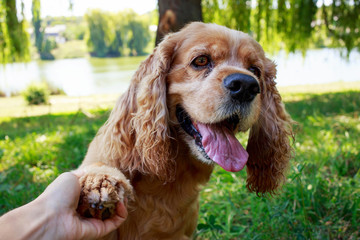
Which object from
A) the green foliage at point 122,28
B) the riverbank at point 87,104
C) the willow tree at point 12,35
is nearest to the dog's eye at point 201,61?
the riverbank at point 87,104

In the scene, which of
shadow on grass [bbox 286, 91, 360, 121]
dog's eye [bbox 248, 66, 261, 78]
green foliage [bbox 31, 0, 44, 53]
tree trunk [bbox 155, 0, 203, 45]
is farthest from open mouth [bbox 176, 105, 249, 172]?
green foliage [bbox 31, 0, 44, 53]

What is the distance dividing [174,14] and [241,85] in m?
3.91

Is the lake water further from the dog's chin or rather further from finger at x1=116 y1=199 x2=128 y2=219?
finger at x1=116 y1=199 x2=128 y2=219

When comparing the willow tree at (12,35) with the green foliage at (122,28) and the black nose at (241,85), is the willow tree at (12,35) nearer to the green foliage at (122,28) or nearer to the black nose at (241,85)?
the black nose at (241,85)

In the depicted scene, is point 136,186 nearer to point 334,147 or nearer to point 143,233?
point 143,233

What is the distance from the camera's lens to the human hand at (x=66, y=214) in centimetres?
167

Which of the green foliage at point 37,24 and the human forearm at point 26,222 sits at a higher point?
the green foliage at point 37,24

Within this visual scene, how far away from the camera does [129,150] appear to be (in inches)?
97.5

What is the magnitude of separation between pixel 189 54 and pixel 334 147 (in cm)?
275

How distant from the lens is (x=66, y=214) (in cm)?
172

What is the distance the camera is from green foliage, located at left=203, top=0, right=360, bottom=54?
328 inches


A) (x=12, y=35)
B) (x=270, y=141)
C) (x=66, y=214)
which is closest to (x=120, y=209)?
(x=66, y=214)

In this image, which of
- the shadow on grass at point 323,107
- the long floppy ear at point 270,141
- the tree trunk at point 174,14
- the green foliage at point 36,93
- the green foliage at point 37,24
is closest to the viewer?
the long floppy ear at point 270,141

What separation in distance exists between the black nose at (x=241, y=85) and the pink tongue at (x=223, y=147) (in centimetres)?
29
